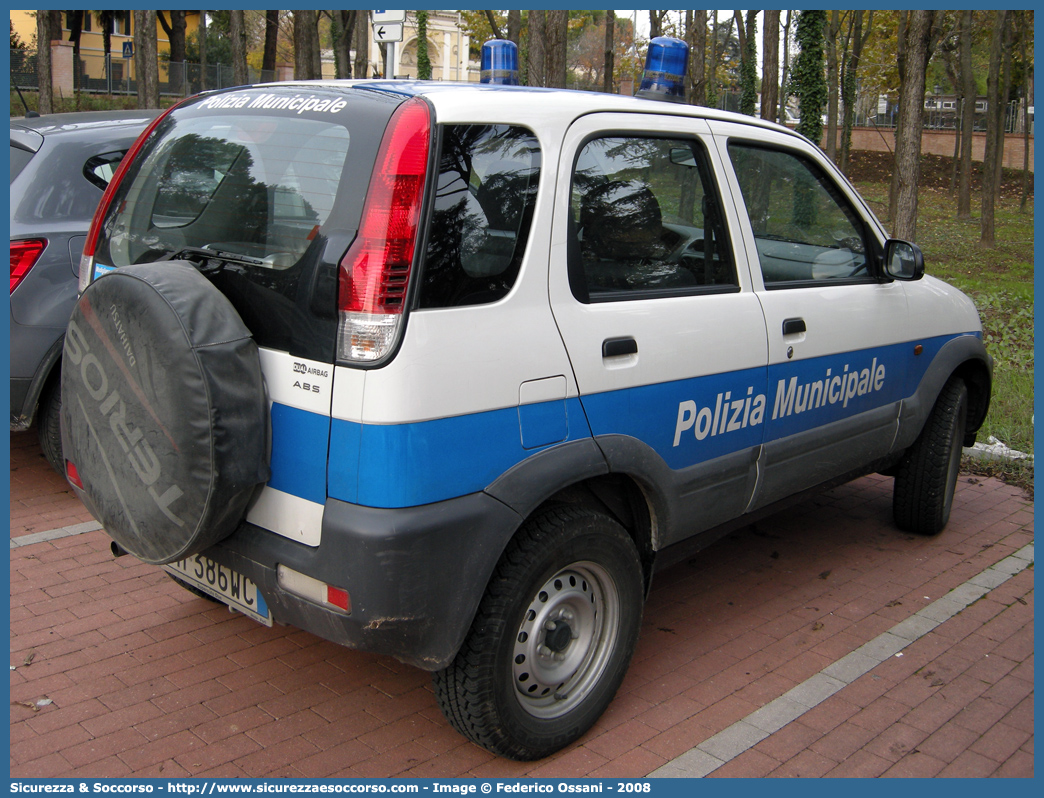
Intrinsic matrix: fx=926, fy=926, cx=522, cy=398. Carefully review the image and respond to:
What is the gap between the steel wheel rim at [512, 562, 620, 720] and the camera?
2.97m

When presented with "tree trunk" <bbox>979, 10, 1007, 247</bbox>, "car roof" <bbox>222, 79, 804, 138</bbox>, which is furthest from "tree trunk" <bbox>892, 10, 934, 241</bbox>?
"tree trunk" <bbox>979, 10, 1007, 247</bbox>

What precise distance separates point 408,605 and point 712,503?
4.70ft

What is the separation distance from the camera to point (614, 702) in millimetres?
3432

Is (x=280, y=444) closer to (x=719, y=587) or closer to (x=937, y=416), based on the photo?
(x=719, y=587)

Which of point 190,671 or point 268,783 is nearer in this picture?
point 268,783

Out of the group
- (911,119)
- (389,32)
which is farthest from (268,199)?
(911,119)

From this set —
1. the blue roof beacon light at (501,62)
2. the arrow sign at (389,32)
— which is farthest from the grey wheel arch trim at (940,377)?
the arrow sign at (389,32)

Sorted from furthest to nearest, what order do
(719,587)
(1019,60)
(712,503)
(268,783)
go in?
(1019,60), (719,587), (712,503), (268,783)

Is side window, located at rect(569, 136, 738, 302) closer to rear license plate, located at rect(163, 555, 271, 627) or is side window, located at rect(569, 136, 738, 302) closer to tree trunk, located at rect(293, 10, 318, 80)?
rear license plate, located at rect(163, 555, 271, 627)

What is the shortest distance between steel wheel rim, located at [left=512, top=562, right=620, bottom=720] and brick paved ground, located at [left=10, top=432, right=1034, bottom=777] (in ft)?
0.66

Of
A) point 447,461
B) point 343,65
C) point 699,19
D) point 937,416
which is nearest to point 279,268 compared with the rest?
point 447,461

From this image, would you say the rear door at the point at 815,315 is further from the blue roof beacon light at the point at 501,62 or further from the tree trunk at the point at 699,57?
the tree trunk at the point at 699,57

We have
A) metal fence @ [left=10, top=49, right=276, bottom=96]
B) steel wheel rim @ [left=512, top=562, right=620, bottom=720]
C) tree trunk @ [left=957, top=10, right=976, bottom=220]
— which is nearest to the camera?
steel wheel rim @ [left=512, top=562, right=620, bottom=720]

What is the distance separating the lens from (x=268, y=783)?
2.90 metres
